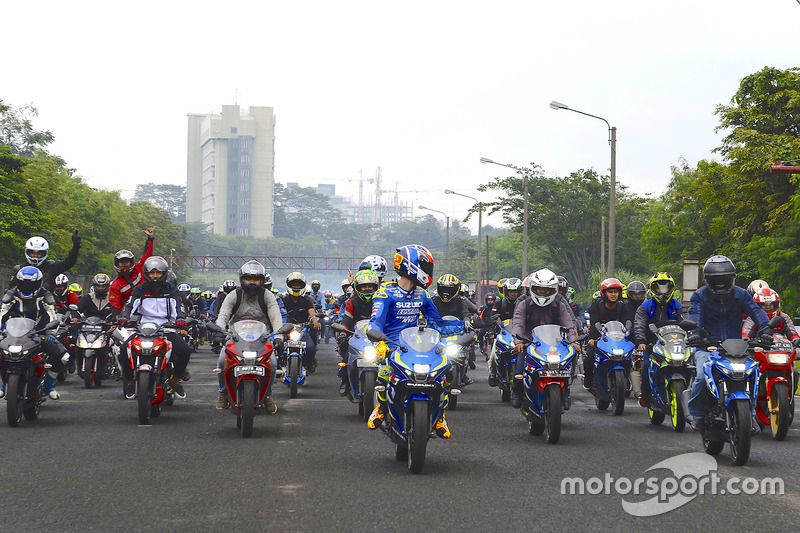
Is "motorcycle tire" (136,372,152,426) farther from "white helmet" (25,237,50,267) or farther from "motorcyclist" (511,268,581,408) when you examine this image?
"motorcyclist" (511,268,581,408)

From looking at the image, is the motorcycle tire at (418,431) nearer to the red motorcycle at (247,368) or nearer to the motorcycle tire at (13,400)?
the red motorcycle at (247,368)

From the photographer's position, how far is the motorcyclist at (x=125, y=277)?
15.0 m

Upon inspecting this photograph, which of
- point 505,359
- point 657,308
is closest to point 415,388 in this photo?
point 657,308

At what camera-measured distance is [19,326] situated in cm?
1200

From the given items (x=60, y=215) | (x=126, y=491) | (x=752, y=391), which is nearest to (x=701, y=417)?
(x=752, y=391)

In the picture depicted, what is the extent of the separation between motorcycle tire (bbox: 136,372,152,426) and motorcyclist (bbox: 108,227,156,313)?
320 centimetres

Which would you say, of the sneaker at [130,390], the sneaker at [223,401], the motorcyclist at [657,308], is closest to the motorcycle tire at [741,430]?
the motorcyclist at [657,308]

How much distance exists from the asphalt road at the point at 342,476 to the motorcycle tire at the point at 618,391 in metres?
0.67

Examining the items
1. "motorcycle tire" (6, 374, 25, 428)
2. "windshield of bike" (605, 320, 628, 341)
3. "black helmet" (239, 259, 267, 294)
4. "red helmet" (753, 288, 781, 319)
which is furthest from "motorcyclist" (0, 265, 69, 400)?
"red helmet" (753, 288, 781, 319)

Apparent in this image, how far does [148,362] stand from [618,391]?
610 centimetres

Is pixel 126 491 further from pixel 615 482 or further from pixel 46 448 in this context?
pixel 615 482

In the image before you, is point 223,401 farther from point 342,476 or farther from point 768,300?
point 768,300

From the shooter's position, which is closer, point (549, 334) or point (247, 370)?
point (247, 370)

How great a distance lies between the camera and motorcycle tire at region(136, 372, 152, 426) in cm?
1180
